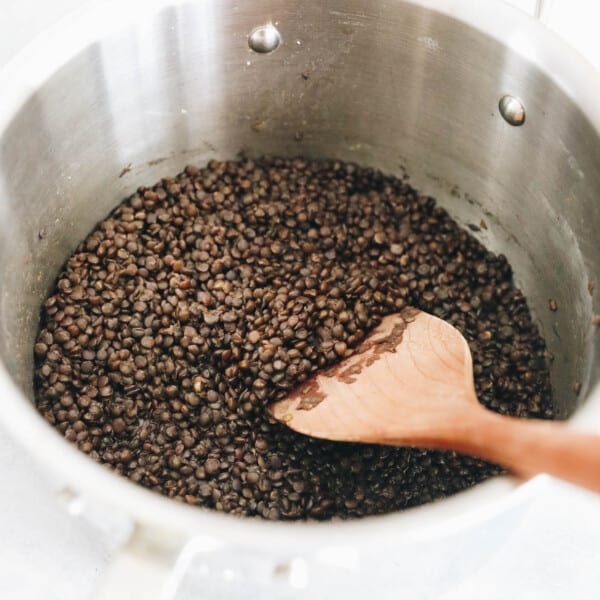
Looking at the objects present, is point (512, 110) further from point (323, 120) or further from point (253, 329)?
point (253, 329)

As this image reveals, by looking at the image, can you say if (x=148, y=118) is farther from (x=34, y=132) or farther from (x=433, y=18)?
(x=433, y=18)

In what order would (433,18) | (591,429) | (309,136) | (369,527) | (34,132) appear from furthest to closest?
(309,136) < (433,18) < (34,132) < (591,429) < (369,527)

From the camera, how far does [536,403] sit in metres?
1.84

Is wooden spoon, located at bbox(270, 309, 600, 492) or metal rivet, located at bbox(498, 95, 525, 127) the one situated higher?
metal rivet, located at bbox(498, 95, 525, 127)

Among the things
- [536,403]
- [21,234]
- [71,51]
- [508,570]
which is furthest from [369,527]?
[71,51]

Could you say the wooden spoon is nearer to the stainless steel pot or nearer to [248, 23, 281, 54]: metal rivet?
the stainless steel pot

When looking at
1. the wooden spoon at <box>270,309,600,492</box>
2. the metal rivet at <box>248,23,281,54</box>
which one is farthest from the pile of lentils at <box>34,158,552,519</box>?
the metal rivet at <box>248,23,281,54</box>

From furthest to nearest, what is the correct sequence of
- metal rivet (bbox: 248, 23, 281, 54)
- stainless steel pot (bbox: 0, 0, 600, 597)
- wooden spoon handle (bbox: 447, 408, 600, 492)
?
metal rivet (bbox: 248, 23, 281, 54) → stainless steel pot (bbox: 0, 0, 600, 597) → wooden spoon handle (bbox: 447, 408, 600, 492)

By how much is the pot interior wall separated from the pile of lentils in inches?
3.1

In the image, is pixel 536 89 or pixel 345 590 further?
pixel 536 89

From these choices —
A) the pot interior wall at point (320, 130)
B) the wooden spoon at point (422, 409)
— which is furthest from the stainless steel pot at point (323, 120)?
the wooden spoon at point (422, 409)

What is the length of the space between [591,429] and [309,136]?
1284 millimetres

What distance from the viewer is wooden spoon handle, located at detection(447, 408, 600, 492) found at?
1088 mm

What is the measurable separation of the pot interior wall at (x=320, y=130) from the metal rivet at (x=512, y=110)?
0.02 meters
